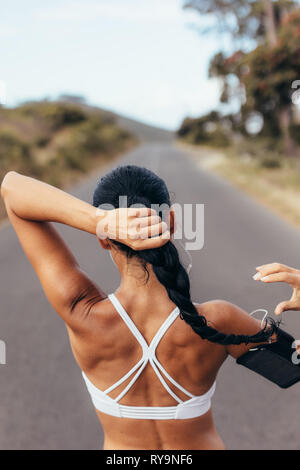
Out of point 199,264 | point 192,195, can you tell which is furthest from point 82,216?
point 192,195

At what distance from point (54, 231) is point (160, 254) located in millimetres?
298

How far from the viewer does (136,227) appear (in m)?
0.83

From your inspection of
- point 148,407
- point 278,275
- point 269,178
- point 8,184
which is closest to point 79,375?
point 148,407

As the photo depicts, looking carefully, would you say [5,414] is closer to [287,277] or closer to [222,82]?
[287,277]

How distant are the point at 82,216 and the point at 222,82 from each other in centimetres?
2243

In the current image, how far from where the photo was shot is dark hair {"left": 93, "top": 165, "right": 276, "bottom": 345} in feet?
3.24

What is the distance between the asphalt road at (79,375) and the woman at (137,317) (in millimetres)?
301

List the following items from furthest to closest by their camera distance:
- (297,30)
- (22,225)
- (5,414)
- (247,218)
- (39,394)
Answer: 1. (297,30)
2. (247,218)
3. (39,394)
4. (5,414)
5. (22,225)

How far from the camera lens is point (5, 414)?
284 cm

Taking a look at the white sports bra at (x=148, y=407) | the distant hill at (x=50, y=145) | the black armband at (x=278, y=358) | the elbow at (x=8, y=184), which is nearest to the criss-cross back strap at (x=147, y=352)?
the white sports bra at (x=148, y=407)

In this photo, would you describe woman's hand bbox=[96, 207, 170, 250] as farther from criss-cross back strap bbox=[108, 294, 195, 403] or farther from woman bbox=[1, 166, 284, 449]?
criss-cross back strap bbox=[108, 294, 195, 403]

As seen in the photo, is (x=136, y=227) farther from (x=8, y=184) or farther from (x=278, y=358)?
(x=278, y=358)

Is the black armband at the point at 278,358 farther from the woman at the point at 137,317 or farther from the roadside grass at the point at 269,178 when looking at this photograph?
the roadside grass at the point at 269,178

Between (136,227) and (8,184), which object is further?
(8,184)
